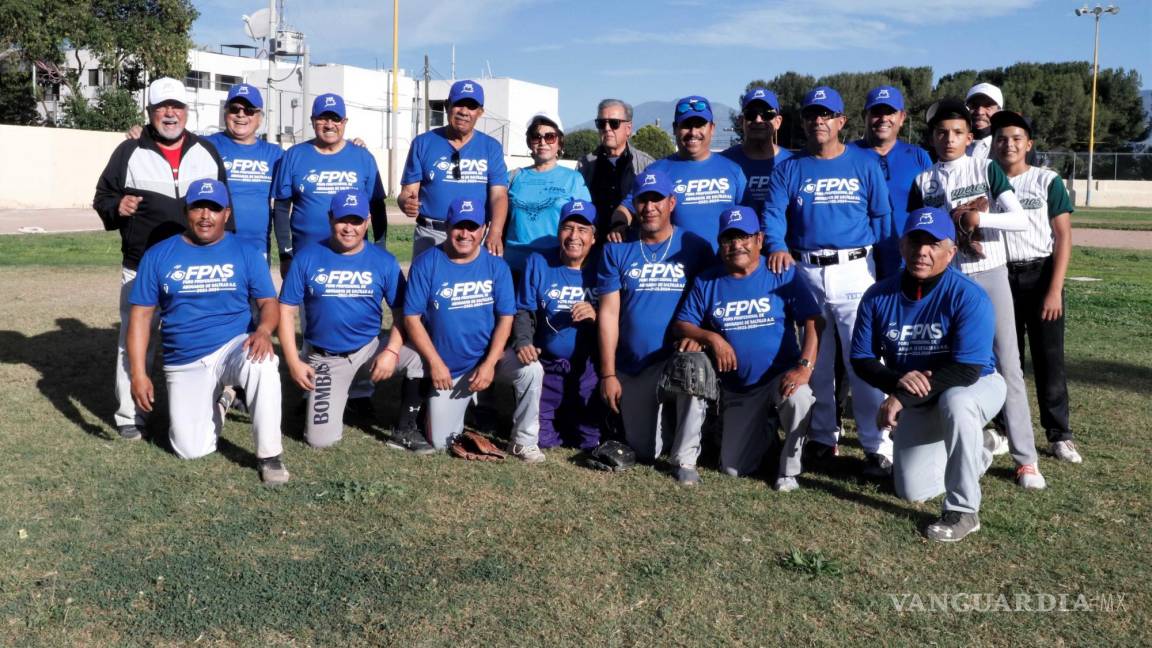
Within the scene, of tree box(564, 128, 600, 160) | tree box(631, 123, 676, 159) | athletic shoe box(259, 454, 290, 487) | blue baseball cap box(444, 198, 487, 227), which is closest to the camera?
athletic shoe box(259, 454, 290, 487)

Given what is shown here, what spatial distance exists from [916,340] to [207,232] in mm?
3905

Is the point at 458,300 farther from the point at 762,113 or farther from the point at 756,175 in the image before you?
the point at 762,113

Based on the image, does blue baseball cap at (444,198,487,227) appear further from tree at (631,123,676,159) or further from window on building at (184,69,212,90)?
window on building at (184,69,212,90)

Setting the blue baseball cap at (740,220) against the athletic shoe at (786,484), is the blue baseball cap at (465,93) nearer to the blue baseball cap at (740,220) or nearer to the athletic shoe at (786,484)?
the blue baseball cap at (740,220)

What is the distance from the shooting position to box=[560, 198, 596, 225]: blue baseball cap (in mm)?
6172

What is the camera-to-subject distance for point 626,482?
18.1 feet

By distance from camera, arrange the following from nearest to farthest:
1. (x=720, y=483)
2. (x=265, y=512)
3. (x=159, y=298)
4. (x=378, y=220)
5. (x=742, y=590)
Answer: (x=742, y=590)
(x=265, y=512)
(x=720, y=483)
(x=159, y=298)
(x=378, y=220)

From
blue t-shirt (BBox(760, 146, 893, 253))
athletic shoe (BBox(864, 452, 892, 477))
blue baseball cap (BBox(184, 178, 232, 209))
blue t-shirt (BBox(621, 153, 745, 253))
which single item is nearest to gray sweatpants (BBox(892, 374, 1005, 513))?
athletic shoe (BBox(864, 452, 892, 477))

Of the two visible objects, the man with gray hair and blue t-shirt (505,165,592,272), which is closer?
blue t-shirt (505,165,592,272)

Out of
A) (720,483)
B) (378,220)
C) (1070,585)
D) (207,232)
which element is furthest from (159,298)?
(1070,585)

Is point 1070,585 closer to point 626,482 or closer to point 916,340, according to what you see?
point 916,340

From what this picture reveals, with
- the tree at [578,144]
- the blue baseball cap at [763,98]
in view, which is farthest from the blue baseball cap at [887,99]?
the tree at [578,144]

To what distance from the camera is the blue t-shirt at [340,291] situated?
6.23 metres

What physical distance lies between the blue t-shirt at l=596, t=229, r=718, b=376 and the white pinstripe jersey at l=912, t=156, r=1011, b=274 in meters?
1.32
